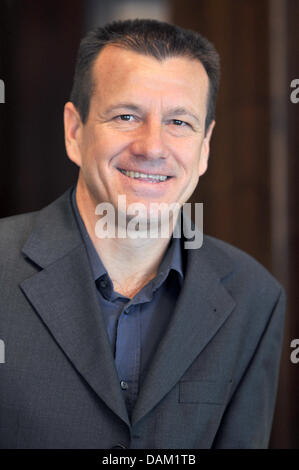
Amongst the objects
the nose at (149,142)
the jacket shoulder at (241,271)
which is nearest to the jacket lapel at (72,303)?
the nose at (149,142)

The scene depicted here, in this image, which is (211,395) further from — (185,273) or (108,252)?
(108,252)

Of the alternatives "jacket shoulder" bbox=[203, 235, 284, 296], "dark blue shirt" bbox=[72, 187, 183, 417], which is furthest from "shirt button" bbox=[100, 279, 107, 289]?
"jacket shoulder" bbox=[203, 235, 284, 296]

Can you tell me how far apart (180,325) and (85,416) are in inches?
11.3

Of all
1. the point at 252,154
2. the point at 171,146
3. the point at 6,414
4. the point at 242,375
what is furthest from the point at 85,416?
the point at 252,154

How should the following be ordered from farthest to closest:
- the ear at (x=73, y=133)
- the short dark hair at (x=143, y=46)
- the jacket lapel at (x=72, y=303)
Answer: the ear at (x=73, y=133)
the short dark hair at (x=143, y=46)
the jacket lapel at (x=72, y=303)

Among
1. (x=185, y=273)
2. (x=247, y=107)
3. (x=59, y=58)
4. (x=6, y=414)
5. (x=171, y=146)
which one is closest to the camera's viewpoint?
(x=6, y=414)

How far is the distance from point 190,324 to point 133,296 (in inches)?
6.2

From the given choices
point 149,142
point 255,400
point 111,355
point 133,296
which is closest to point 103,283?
point 133,296

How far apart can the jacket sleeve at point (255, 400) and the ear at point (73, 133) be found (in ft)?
2.07

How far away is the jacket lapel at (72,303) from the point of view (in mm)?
1193

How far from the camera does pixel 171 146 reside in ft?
4.28

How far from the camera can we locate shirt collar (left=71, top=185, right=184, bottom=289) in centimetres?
134

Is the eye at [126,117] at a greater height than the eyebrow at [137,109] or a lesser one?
lesser

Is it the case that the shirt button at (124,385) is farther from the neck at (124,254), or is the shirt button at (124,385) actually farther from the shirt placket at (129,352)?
the neck at (124,254)
